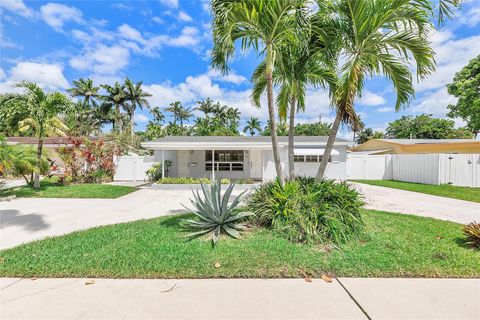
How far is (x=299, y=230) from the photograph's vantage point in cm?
481

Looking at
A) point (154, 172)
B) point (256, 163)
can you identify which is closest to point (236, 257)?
point (154, 172)

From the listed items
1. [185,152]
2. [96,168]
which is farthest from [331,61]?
[96,168]

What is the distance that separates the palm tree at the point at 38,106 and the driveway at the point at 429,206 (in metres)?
14.1

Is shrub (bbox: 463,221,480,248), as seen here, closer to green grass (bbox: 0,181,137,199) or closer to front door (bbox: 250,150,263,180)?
green grass (bbox: 0,181,137,199)

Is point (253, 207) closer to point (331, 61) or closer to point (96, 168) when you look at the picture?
point (331, 61)

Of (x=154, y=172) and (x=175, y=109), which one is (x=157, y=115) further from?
(x=154, y=172)

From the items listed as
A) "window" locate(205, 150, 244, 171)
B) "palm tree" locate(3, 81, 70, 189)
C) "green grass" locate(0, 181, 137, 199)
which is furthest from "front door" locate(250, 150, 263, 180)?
"palm tree" locate(3, 81, 70, 189)

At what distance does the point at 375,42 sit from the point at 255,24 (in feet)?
8.90

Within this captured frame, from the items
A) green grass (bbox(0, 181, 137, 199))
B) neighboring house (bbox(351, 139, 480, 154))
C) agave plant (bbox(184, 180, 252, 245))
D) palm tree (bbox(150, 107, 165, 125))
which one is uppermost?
palm tree (bbox(150, 107, 165, 125))

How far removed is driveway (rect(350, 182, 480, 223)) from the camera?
7.56 meters

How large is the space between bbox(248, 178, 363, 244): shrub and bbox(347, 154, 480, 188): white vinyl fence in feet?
42.4

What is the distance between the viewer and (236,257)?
4.08 metres

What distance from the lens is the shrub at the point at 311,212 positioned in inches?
186
